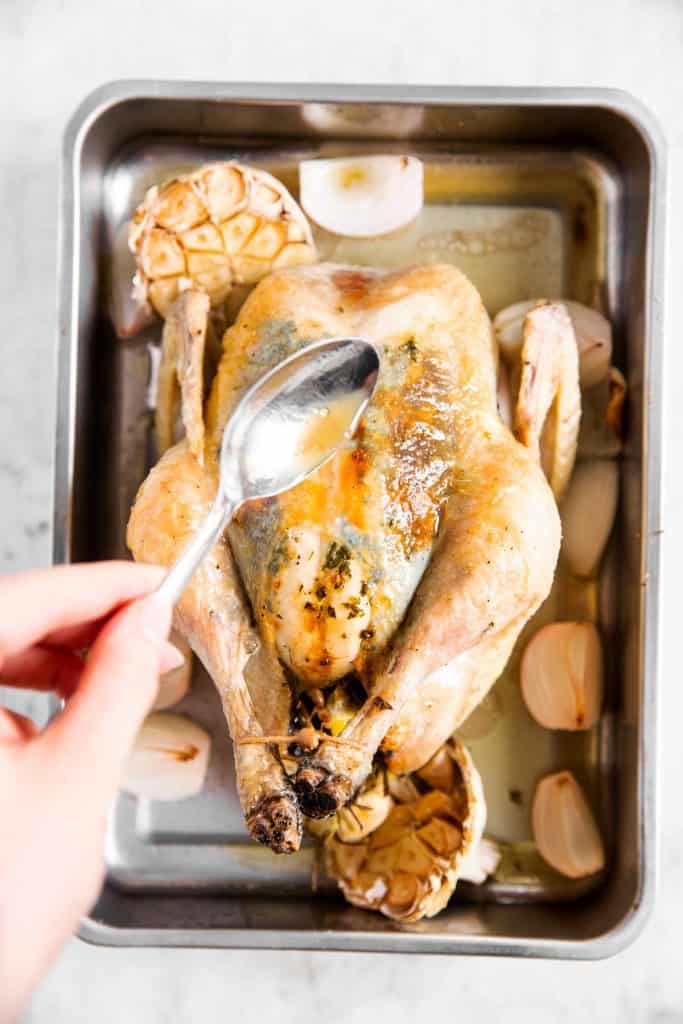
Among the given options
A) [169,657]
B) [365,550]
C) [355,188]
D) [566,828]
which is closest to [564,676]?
[566,828]

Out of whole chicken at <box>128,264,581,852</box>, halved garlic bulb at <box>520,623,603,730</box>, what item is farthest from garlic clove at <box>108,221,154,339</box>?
halved garlic bulb at <box>520,623,603,730</box>

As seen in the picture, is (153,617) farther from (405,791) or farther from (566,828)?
(566,828)

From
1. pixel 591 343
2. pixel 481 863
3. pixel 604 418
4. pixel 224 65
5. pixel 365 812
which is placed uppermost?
pixel 224 65

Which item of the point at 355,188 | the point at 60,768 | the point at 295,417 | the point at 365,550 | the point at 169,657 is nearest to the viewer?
the point at 60,768

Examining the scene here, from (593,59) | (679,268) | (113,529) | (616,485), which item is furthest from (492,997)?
(593,59)

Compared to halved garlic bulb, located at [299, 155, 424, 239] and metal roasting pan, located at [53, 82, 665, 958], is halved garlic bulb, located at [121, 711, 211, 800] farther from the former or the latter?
halved garlic bulb, located at [299, 155, 424, 239]

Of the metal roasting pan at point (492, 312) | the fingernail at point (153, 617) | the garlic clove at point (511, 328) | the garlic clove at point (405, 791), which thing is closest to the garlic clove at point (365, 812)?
the garlic clove at point (405, 791)

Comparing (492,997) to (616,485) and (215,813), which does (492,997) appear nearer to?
(215,813)
